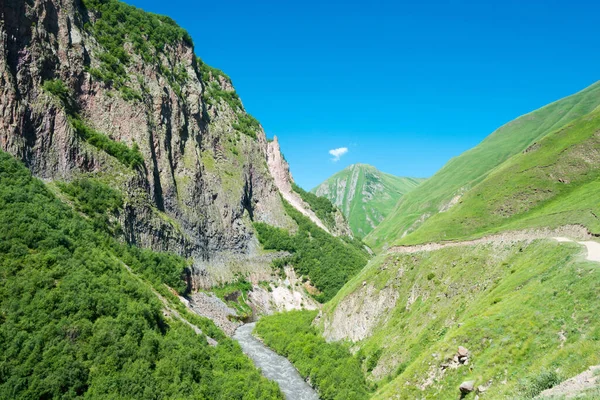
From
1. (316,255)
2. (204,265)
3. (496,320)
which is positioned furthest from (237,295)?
(496,320)

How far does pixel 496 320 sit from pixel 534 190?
50.4 m

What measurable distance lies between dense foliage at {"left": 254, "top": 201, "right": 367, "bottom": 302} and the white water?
128 feet

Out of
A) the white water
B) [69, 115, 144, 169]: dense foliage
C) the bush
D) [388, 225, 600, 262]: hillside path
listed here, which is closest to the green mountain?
the bush

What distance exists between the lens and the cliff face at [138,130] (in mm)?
67312

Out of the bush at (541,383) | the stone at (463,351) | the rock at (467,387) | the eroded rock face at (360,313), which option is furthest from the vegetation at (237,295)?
the bush at (541,383)

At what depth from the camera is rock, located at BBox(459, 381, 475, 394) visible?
22.8 metres

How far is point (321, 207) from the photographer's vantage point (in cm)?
17788

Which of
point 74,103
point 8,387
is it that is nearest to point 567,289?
point 8,387

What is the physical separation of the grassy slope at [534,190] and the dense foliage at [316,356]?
2422 centimetres

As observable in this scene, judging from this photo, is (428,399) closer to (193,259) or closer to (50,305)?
(50,305)

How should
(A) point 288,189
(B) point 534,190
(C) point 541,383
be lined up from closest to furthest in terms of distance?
(C) point 541,383, (B) point 534,190, (A) point 288,189

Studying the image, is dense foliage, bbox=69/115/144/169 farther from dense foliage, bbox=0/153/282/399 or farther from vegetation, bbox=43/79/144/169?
dense foliage, bbox=0/153/282/399

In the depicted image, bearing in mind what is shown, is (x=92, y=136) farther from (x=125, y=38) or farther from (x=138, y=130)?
(x=125, y=38)

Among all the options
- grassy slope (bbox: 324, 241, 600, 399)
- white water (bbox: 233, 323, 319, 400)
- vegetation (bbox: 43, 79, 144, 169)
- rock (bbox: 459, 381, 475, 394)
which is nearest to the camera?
grassy slope (bbox: 324, 241, 600, 399)
